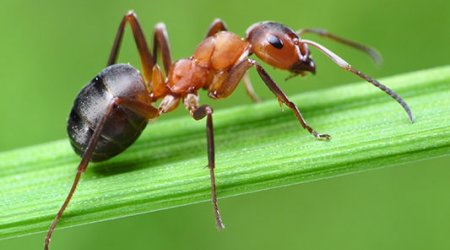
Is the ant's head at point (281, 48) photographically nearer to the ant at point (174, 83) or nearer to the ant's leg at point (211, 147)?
the ant at point (174, 83)

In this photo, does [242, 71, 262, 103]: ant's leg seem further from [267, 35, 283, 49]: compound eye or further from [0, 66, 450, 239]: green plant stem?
[267, 35, 283, 49]: compound eye

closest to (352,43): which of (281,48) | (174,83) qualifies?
(281,48)

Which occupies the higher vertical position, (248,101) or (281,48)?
(281,48)

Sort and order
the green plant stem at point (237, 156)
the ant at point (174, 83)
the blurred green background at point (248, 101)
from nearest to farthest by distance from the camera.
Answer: the green plant stem at point (237, 156)
the ant at point (174, 83)
the blurred green background at point (248, 101)

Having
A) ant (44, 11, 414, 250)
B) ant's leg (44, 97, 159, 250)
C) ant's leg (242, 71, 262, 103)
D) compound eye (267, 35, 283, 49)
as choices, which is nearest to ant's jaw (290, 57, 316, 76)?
ant (44, 11, 414, 250)

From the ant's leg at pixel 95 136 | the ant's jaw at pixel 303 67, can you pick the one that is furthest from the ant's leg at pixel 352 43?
the ant's leg at pixel 95 136

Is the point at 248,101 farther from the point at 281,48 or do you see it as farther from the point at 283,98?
the point at 283,98
